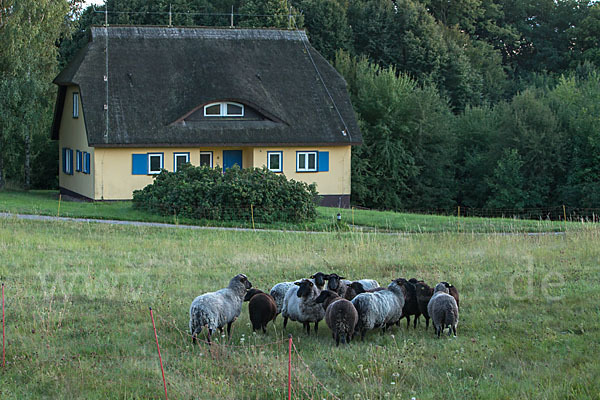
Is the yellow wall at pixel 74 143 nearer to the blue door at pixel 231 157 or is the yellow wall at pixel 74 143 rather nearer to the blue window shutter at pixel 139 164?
the blue window shutter at pixel 139 164

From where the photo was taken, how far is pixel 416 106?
48.3 metres

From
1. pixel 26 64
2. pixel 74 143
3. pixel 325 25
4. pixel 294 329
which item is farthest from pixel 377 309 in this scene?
pixel 325 25

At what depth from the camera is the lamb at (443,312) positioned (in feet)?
36.7

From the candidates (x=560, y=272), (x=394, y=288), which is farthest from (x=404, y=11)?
(x=394, y=288)

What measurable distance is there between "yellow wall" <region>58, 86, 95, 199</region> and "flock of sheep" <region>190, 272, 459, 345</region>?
2652 cm

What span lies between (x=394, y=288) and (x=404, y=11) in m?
48.5

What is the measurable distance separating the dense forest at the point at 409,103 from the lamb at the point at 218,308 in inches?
1233

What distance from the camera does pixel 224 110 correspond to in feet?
126

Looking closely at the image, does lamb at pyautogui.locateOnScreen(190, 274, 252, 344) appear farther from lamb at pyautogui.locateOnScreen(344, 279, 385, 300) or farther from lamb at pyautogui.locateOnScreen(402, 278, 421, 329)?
lamb at pyautogui.locateOnScreen(402, 278, 421, 329)

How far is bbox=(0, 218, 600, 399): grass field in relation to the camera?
912cm

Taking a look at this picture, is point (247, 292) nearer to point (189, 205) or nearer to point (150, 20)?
point (189, 205)

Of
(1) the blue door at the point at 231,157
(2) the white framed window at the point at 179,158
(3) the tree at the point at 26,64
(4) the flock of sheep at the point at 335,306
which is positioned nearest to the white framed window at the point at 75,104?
(3) the tree at the point at 26,64

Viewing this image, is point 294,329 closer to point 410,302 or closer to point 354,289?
point 354,289

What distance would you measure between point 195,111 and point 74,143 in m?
7.33
